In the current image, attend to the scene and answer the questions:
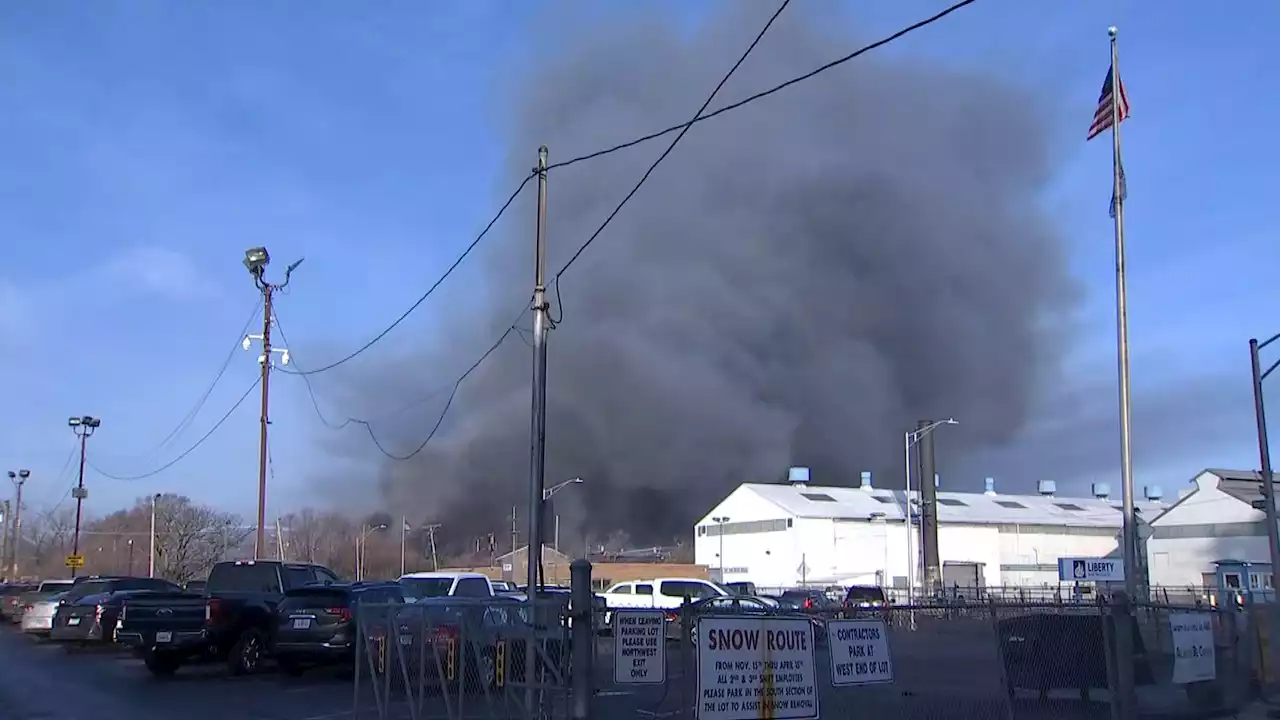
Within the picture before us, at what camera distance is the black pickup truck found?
52.9ft

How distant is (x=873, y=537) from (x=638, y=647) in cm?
5543

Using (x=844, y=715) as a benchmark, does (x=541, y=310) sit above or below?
above

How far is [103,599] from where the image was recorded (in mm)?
21297

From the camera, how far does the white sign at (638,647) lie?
335 inches

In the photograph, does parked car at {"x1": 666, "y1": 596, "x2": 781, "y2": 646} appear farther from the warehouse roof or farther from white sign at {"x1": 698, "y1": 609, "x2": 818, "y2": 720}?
the warehouse roof

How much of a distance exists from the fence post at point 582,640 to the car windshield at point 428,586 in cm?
1080

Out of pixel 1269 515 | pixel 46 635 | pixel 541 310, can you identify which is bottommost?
pixel 46 635

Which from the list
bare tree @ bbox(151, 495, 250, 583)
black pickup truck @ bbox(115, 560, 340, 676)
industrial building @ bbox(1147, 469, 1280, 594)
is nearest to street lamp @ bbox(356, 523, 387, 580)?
bare tree @ bbox(151, 495, 250, 583)

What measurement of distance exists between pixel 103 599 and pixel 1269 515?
2231 cm

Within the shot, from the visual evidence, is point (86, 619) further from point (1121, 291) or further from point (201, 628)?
point (1121, 291)

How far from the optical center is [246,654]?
1645 centimetres

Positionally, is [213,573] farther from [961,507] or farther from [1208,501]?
[961,507]

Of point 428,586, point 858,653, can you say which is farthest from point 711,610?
point 428,586

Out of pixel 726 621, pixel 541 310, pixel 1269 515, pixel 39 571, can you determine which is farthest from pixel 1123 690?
pixel 39 571
